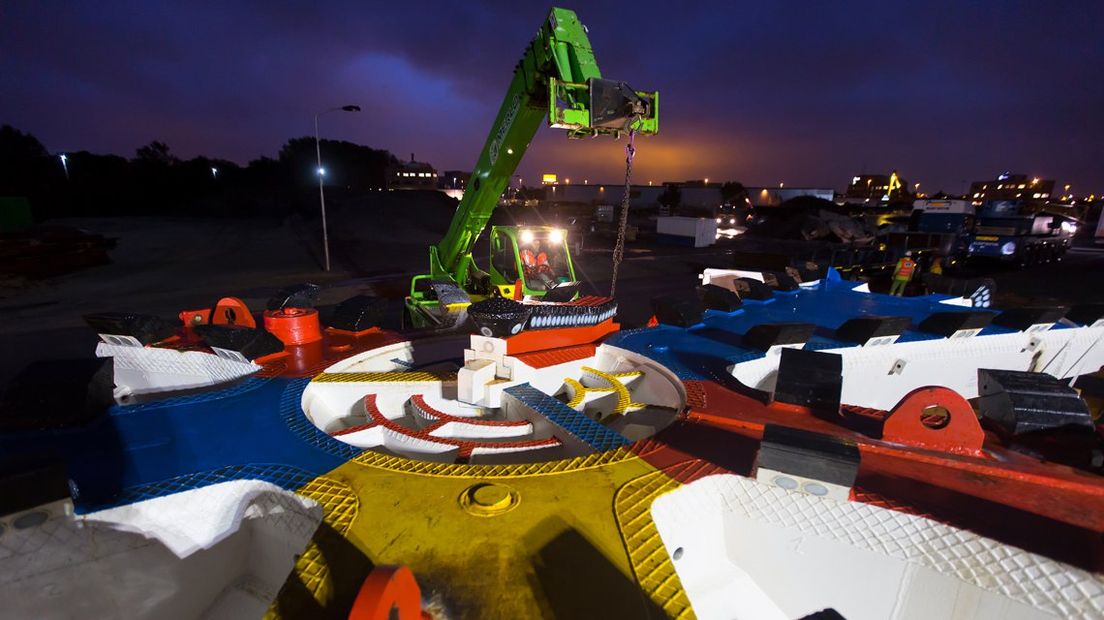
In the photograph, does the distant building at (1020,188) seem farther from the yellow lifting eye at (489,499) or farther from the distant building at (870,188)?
the yellow lifting eye at (489,499)

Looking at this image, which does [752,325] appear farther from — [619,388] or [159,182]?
[159,182]

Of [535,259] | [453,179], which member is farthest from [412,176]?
[535,259]

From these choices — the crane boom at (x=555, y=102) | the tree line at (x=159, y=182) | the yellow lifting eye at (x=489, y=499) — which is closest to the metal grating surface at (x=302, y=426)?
the yellow lifting eye at (x=489, y=499)

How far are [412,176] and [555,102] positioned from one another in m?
83.7

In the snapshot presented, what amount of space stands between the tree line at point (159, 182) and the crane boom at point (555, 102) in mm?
41490

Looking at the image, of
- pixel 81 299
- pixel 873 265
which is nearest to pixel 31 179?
pixel 81 299

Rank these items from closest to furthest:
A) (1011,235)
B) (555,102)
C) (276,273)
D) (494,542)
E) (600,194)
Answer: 1. (494,542)
2. (555,102)
3. (276,273)
4. (1011,235)
5. (600,194)

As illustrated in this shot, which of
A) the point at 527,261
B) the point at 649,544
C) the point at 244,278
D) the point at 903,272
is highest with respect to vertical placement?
the point at 527,261

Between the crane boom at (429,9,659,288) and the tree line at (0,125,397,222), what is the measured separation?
41490mm

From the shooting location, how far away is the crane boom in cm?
641

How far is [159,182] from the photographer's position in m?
48.0

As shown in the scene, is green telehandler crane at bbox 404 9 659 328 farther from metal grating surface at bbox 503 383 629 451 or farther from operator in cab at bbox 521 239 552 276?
metal grating surface at bbox 503 383 629 451

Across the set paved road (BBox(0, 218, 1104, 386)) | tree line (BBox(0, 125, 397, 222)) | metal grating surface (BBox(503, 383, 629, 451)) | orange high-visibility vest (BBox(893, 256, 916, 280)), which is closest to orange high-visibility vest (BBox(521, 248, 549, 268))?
paved road (BBox(0, 218, 1104, 386))

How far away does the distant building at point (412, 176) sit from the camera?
75312 millimetres
